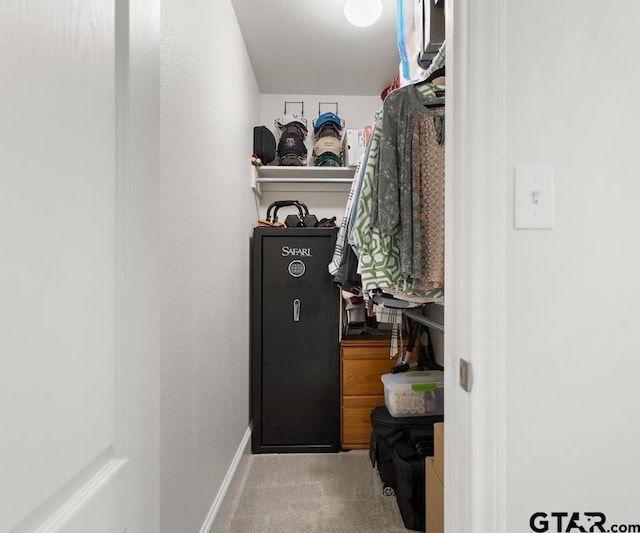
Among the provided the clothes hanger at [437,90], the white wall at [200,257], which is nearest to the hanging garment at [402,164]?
the clothes hanger at [437,90]

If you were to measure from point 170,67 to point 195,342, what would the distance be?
2.88 ft

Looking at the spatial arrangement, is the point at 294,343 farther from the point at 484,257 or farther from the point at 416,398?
the point at 484,257

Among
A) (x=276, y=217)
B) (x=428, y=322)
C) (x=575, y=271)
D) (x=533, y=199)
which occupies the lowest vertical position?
(x=428, y=322)

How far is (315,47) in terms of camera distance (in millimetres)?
2543

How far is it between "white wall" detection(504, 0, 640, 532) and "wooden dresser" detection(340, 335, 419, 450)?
6.11 feet

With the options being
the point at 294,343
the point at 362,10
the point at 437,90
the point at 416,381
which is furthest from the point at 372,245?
the point at 294,343

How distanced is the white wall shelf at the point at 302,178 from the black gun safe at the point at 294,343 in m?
0.47

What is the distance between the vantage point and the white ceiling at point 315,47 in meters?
2.18

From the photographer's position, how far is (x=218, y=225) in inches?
73.4

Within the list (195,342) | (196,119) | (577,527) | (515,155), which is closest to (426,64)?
(196,119)

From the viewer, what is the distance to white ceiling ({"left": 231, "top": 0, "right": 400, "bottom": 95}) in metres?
2.18

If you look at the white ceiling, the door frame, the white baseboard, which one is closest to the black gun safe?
the white baseboard

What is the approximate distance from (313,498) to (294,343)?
0.89 m

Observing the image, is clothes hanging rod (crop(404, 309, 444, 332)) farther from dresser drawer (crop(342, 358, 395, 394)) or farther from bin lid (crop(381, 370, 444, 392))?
dresser drawer (crop(342, 358, 395, 394))
